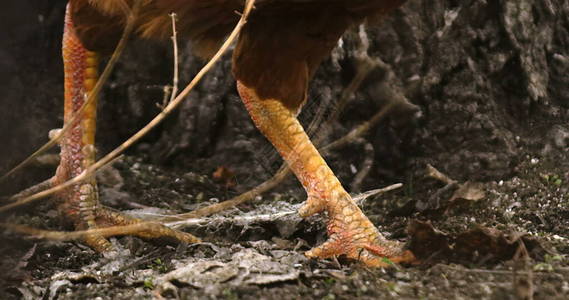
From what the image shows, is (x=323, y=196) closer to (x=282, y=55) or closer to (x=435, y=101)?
(x=282, y=55)

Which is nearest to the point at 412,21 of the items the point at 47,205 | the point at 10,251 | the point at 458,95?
the point at 458,95

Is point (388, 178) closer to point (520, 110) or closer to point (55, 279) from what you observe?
point (520, 110)

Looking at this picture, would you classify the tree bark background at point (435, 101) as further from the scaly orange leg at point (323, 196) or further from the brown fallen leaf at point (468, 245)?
the brown fallen leaf at point (468, 245)

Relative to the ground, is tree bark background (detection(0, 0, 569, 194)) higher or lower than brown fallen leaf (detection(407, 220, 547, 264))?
higher

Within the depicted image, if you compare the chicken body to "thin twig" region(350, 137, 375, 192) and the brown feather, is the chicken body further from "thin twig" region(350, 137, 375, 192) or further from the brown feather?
"thin twig" region(350, 137, 375, 192)

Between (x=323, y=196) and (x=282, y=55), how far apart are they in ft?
1.62

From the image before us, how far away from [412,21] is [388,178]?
31.8 inches

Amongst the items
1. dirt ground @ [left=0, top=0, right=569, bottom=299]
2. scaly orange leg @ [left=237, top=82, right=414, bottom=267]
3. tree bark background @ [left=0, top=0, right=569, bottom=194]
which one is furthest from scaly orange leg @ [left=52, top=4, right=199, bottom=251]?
tree bark background @ [left=0, top=0, right=569, bottom=194]

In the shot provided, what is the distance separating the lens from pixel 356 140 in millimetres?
3766

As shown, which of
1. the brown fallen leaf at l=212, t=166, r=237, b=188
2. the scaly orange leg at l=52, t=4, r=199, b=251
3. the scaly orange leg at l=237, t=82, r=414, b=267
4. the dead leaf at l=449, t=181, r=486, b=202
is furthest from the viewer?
the brown fallen leaf at l=212, t=166, r=237, b=188

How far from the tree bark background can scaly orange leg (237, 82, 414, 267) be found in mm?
795

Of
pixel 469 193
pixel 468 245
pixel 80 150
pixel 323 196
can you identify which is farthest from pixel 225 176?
pixel 468 245

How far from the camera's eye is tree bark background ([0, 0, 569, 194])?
3.68m

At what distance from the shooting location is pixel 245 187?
3854 millimetres
